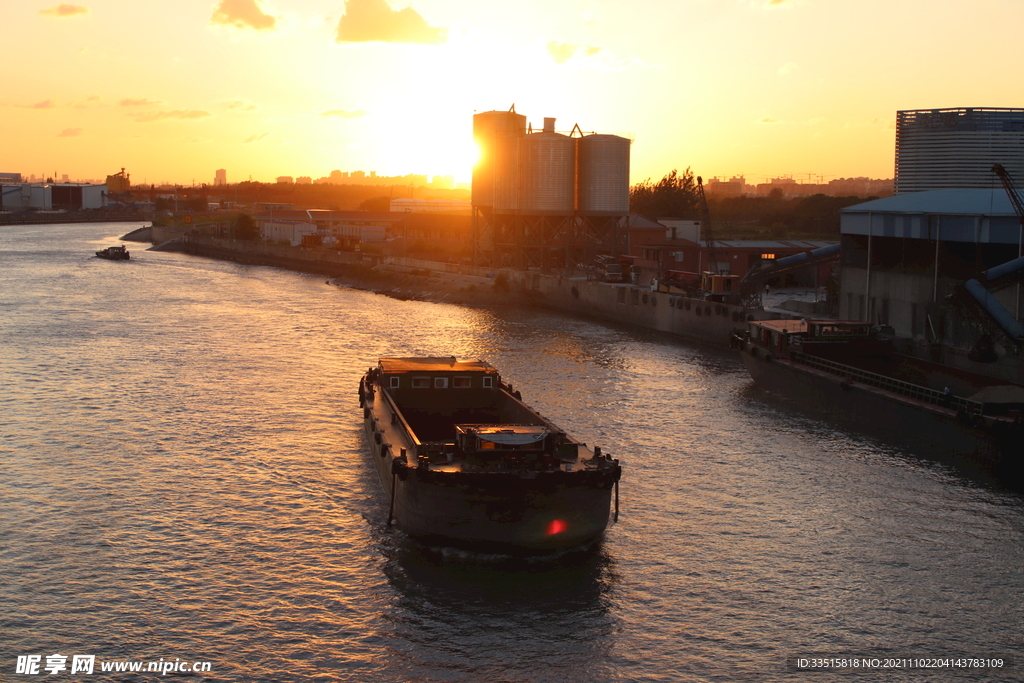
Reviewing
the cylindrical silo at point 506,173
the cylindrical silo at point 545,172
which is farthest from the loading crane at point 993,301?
the cylindrical silo at point 506,173

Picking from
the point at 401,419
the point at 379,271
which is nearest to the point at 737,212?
the point at 379,271

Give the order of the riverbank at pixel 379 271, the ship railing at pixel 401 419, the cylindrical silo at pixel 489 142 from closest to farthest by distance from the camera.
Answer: the ship railing at pixel 401 419
the riverbank at pixel 379 271
the cylindrical silo at pixel 489 142

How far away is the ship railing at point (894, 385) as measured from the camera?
2776 cm

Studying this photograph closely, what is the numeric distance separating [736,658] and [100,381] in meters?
29.8

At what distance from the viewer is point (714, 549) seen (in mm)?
20016

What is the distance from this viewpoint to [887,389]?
31812mm

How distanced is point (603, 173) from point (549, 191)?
4.76 m

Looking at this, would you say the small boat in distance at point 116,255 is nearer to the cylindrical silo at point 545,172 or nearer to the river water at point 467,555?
the cylindrical silo at point 545,172

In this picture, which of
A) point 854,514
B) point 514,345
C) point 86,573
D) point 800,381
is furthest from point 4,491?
point 514,345

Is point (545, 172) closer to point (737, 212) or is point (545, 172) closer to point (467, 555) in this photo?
point (467, 555)

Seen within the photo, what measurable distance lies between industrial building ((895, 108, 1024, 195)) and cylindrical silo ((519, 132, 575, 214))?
27.3 m

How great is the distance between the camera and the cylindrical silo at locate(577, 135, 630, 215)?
7669cm

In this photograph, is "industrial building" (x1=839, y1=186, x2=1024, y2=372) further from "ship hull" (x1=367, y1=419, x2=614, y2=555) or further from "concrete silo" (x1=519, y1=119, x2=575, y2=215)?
"concrete silo" (x1=519, y1=119, x2=575, y2=215)

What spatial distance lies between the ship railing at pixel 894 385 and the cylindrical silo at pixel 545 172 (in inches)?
1662
